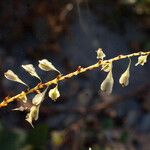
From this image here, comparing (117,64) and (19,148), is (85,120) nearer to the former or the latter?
(117,64)

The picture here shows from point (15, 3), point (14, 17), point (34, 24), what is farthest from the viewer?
point (34, 24)

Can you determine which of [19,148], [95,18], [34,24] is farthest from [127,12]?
[19,148]

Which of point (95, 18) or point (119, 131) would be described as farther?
point (95, 18)

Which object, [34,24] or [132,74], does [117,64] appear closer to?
[132,74]

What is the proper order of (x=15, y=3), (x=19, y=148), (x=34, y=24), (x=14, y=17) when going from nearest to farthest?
(x=19, y=148) → (x=15, y=3) → (x=14, y=17) → (x=34, y=24)

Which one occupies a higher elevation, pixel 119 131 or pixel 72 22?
pixel 72 22

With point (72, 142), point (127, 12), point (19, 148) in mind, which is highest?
point (127, 12)

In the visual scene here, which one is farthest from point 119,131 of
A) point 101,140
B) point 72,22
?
point 72,22
